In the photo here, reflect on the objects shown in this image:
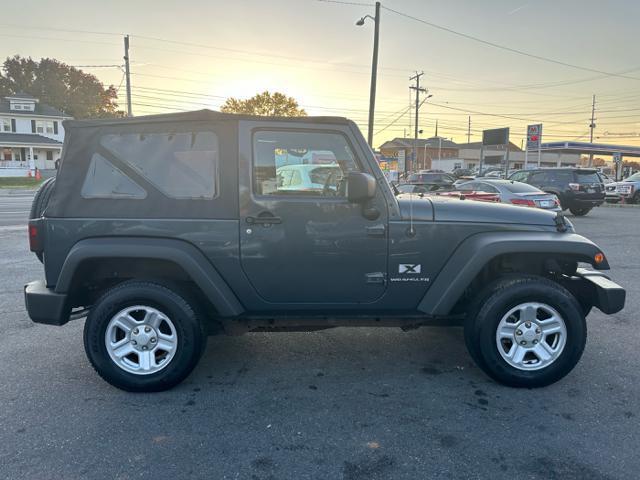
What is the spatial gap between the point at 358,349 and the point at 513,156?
99189 millimetres

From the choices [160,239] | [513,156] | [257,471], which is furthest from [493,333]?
[513,156]

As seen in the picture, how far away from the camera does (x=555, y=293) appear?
320 centimetres

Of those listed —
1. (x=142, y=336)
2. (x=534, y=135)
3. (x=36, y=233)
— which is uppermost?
(x=534, y=135)

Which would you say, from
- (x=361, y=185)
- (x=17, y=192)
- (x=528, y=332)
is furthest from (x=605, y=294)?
(x=17, y=192)

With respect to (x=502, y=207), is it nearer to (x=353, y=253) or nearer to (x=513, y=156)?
(x=353, y=253)

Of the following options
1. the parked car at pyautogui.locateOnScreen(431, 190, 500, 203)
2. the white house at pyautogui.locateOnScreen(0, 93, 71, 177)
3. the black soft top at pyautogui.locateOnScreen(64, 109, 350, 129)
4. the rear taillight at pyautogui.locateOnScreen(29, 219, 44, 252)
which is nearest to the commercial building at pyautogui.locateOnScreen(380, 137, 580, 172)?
the white house at pyautogui.locateOnScreen(0, 93, 71, 177)

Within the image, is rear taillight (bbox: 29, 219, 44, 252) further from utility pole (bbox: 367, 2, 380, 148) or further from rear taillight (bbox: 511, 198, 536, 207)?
utility pole (bbox: 367, 2, 380, 148)

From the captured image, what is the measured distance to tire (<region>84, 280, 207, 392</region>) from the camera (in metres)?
3.13

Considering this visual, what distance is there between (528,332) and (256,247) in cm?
210

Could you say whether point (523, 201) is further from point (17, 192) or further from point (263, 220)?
point (17, 192)

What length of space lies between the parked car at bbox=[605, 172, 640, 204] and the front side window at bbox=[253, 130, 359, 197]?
21742 millimetres

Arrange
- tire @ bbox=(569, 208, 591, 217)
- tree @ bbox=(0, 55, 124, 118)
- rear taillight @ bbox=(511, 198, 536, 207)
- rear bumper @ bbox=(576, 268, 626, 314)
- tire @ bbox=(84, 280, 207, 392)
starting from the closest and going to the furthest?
tire @ bbox=(84, 280, 207, 392), rear bumper @ bbox=(576, 268, 626, 314), rear taillight @ bbox=(511, 198, 536, 207), tire @ bbox=(569, 208, 591, 217), tree @ bbox=(0, 55, 124, 118)

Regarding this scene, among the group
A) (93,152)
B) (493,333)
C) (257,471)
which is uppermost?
(93,152)

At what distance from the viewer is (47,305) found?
3164 mm
